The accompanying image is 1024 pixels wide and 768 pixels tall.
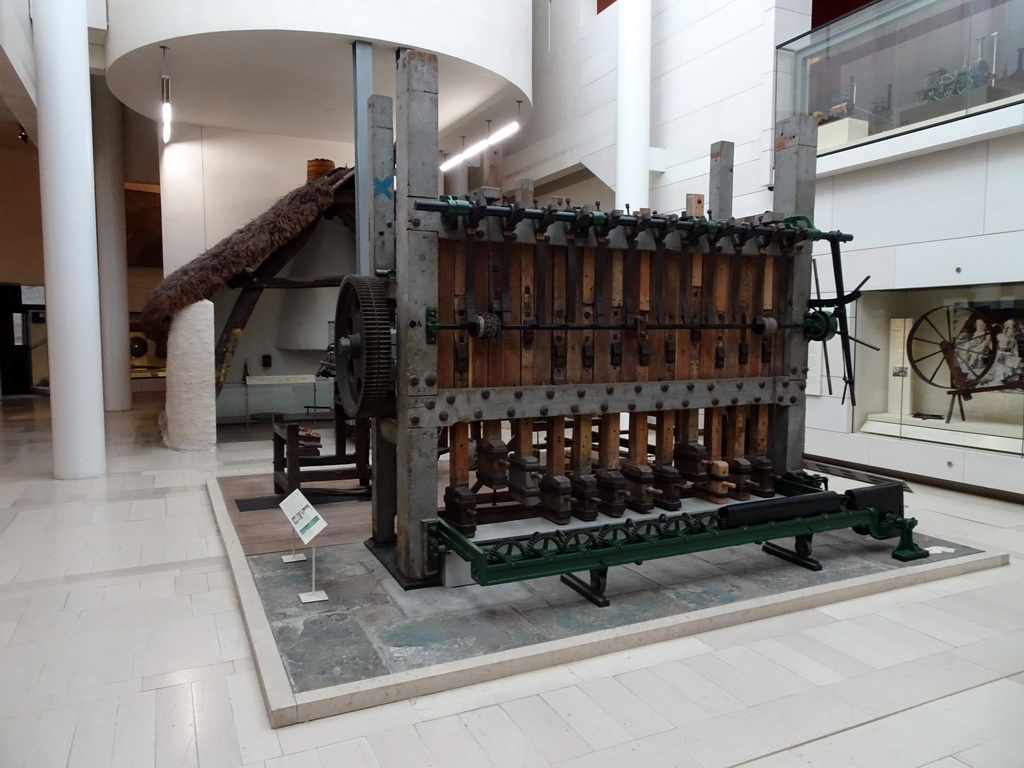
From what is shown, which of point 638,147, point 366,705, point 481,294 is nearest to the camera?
point 366,705

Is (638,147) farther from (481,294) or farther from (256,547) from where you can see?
(256,547)

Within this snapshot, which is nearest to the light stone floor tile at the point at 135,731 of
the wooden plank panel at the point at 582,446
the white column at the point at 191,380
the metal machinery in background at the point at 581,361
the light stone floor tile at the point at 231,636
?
the light stone floor tile at the point at 231,636

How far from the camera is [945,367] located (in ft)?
24.9

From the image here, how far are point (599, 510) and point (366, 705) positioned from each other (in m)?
2.07

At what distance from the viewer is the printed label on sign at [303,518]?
148 inches

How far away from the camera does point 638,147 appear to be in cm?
1040

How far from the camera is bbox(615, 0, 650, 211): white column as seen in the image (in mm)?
10312

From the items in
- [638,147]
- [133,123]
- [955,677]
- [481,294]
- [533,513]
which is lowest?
[955,677]

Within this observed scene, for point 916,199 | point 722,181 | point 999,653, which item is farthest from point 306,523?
point 916,199

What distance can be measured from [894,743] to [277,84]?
10058mm

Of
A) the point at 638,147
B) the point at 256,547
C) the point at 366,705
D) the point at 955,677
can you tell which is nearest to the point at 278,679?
the point at 366,705

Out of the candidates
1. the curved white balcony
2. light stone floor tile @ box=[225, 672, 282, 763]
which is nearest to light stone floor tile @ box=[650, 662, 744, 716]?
light stone floor tile @ box=[225, 672, 282, 763]

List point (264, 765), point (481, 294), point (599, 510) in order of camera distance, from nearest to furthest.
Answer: point (264, 765), point (481, 294), point (599, 510)

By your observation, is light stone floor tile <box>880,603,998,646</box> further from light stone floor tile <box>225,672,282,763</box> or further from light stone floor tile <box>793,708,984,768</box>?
light stone floor tile <box>225,672,282,763</box>
